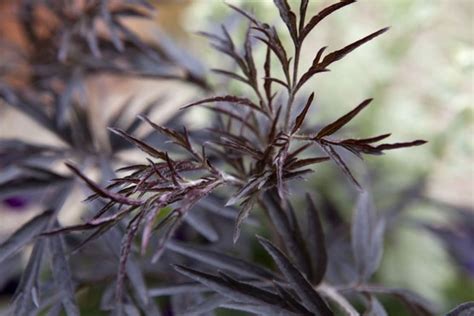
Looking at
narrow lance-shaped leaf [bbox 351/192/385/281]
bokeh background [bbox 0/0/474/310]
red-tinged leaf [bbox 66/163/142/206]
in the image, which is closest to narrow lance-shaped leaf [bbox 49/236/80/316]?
red-tinged leaf [bbox 66/163/142/206]

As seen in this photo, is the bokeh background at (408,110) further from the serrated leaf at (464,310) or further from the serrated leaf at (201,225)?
the serrated leaf at (464,310)

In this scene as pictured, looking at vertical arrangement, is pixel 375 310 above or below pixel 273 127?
below

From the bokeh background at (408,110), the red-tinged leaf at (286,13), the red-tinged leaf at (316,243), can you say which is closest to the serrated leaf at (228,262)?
the red-tinged leaf at (316,243)

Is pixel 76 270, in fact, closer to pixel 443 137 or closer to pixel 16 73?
pixel 16 73

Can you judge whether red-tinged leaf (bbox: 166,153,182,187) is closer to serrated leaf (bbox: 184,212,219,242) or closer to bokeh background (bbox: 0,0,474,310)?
serrated leaf (bbox: 184,212,219,242)

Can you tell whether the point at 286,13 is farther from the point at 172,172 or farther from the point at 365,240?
the point at 365,240

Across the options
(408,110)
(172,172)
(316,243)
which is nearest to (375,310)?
(316,243)
